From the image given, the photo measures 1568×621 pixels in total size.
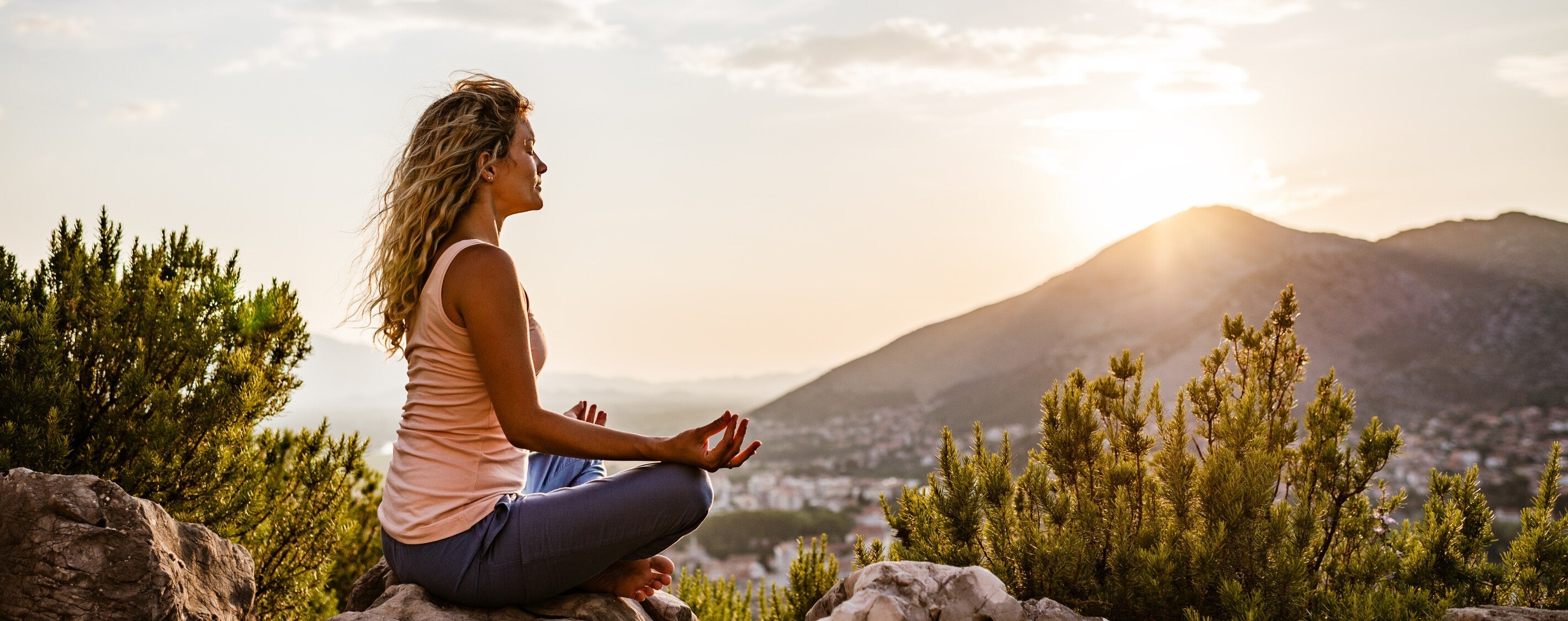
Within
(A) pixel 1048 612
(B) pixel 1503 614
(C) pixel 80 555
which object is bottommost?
(B) pixel 1503 614

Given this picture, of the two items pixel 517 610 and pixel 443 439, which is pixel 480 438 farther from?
pixel 517 610

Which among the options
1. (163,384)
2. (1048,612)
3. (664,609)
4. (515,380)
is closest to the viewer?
(515,380)

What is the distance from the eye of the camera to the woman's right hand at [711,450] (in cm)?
283

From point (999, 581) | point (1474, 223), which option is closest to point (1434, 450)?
point (1474, 223)

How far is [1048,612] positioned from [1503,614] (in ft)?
5.04

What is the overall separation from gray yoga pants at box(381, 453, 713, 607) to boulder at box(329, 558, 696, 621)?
39 mm

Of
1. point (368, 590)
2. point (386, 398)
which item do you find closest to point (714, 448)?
point (368, 590)

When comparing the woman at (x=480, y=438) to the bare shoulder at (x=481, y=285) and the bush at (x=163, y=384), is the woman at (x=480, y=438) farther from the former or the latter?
the bush at (x=163, y=384)

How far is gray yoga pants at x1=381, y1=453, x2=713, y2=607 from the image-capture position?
9.53 ft

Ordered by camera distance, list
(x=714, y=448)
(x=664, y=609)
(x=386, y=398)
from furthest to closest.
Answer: (x=386, y=398), (x=664, y=609), (x=714, y=448)

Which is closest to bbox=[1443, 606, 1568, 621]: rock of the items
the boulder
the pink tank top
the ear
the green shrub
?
the green shrub

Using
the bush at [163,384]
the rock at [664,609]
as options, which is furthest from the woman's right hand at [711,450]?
the bush at [163,384]

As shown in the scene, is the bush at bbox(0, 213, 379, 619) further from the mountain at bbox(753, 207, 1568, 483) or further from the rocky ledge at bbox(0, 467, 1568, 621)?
the mountain at bbox(753, 207, 1568, 483)

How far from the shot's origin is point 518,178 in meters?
3.20
